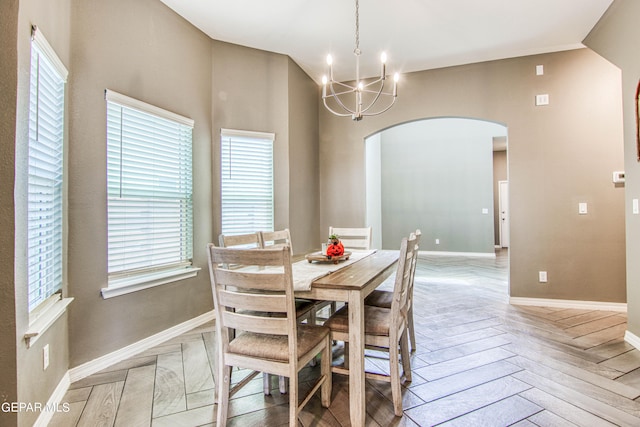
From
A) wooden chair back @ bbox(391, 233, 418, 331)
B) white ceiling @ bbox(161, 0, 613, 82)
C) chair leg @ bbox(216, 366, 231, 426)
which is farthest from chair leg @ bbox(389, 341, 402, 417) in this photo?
white ceiling @ bbox(161, 0, 613, 82)

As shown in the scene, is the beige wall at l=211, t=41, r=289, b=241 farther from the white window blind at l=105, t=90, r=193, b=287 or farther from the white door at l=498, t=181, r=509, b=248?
the white door at l=498, t=181, r=509, b=248

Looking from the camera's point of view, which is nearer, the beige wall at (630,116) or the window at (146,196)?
the window at (146,196)

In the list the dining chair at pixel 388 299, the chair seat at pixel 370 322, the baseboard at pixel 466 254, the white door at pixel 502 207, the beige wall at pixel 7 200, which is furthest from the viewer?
the white door at pixel 502 207

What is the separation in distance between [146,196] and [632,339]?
4246 mm

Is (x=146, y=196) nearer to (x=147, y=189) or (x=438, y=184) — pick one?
(x=147, y=189)

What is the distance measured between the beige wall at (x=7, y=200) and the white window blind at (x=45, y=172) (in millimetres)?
360

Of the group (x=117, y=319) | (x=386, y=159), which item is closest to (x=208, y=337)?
(x=117, y=319)

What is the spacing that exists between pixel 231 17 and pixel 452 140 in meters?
6.16

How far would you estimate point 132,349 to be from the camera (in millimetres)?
2490

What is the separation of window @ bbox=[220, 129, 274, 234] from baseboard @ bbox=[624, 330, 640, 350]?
350 centimetres

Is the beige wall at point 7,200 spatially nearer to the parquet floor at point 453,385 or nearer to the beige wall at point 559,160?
the parquet floor at point 453,385

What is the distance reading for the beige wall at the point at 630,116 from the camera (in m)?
2.53

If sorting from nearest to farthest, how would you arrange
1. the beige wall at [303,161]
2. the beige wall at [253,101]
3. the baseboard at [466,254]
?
the beige wall at [253,101], the beige wall at [303,161], the baseboard at [466,254]

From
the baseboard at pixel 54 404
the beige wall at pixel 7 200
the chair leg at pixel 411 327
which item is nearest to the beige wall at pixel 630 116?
the chair leg at pixel 411 327
